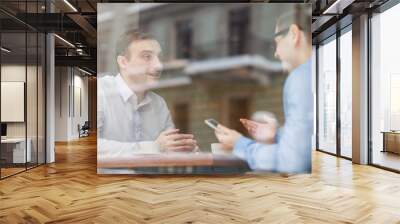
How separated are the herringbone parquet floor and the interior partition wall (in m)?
0.51

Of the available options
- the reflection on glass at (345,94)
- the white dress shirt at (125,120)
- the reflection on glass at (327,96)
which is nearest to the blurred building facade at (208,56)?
the white dress shirt at (125,120)

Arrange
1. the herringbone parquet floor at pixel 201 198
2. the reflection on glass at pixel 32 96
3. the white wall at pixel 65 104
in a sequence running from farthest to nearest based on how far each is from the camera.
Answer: the white wall at pixel 65 104 < the reflection on glass at pixel 32 96 < the herringbone parquet floor at pixel 201 198

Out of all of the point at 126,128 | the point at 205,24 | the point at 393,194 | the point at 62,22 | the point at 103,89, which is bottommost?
the point at 393,194

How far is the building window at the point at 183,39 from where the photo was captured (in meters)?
6.29

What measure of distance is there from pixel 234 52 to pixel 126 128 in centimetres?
215

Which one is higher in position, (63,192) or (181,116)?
(181,116)

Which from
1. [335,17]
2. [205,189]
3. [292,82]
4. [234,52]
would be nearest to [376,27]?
[335,17]

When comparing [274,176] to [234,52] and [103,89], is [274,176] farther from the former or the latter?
[103,89]

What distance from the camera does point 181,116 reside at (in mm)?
6273

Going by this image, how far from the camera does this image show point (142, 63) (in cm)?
626

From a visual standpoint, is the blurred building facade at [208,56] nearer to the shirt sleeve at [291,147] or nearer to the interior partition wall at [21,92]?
the shirt sleeve at [291,147]

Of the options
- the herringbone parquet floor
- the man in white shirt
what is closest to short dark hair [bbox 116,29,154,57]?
the man in white shirt

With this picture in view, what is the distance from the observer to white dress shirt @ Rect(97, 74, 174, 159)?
6223 millimetres

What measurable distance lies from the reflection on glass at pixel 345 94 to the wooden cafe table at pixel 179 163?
3693mm
